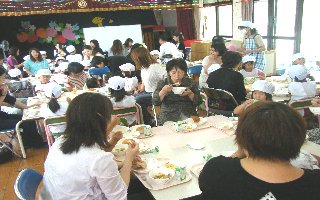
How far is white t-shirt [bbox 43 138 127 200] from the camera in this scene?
158cm

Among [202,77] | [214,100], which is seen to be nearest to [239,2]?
[202,77]

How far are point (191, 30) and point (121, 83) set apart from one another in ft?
26.4

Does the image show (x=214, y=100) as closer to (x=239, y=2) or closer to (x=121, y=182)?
(x=121, y=182)

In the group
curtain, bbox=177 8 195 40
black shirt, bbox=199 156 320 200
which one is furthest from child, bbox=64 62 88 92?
curtain, bbox=177 8 195 40

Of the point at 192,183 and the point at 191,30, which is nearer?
the point at 192,183

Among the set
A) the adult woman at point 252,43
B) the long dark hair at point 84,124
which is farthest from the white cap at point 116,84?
the adult woman at point 252,43

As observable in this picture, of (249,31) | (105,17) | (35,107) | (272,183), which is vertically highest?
(105,17)

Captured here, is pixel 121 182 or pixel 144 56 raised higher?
pixel 144 56

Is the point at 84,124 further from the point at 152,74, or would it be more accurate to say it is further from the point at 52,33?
the point at 52,33

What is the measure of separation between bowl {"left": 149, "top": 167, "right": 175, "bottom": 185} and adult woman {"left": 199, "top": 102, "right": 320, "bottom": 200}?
59cm

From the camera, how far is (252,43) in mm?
6004

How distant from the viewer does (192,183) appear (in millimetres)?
1776

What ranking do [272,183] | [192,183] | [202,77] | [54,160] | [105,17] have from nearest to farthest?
1. [272,183]
2. [54,160]
3. [192,183]
4. [202,77]
5. [105,17]

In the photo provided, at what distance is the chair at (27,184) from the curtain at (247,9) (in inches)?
293
